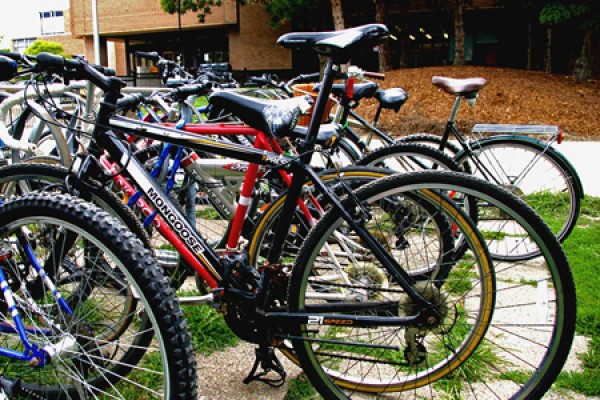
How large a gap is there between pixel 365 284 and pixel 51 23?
65.1m

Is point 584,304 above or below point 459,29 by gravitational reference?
below

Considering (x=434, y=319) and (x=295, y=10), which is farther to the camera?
(x=295, y=10)

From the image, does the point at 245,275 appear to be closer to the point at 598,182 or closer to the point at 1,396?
the point at 1,396

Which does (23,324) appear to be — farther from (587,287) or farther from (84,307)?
(587,287)

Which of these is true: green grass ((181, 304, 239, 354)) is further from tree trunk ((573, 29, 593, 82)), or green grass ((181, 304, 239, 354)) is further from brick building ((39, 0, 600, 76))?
brick building ((39, 0, 600, 76))

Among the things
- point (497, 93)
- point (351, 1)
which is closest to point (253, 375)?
point (497, 93)

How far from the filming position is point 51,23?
57.9m

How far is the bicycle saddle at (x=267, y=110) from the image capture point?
2158 millimetres

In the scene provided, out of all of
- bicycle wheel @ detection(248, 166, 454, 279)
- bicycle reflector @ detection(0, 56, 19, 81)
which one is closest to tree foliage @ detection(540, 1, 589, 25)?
bicycle wheel @ detection(248, 166, 454, 279)

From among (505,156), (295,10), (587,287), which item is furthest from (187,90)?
(295,10)

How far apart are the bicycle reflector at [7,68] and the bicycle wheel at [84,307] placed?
52 centimetres

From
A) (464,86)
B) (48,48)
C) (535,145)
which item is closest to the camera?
(464,86)

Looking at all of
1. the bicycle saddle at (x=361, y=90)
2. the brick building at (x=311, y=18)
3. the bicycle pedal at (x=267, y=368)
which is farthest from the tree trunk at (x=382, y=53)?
the bicycle pedal at (x=267, y=368)

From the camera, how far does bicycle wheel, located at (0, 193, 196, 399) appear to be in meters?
1.81
